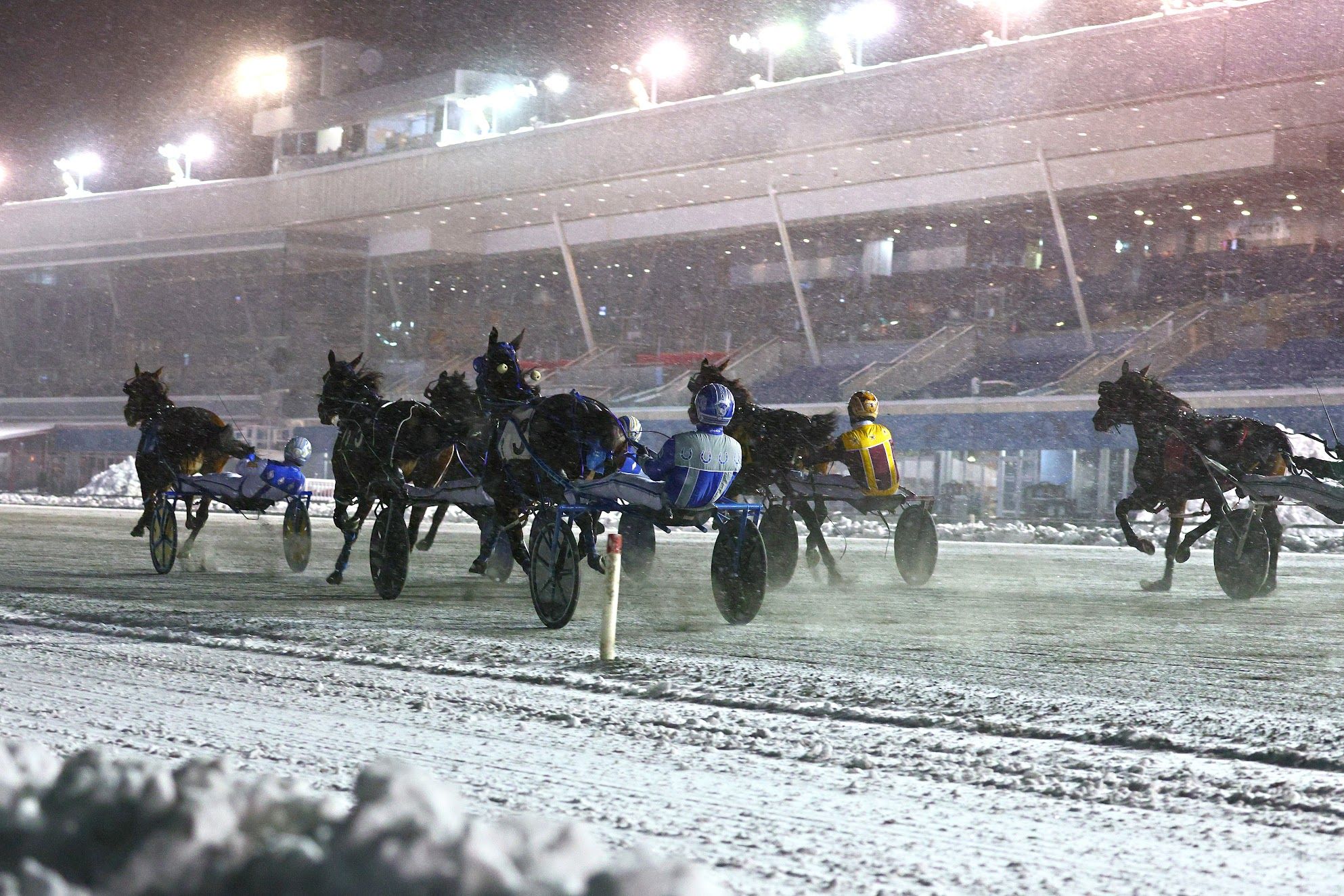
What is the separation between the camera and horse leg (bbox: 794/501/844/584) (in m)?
13.3

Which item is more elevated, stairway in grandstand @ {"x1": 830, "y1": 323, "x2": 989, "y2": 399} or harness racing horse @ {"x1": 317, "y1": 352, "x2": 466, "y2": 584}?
stairway in grandstand @ {"x1": 830, "y1": 323, "x2": 989, "y2": 399}

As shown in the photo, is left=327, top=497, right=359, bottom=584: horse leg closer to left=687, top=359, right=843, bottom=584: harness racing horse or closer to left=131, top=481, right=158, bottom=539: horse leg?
left=131, top=481, right=158, bottom=539: horse leg

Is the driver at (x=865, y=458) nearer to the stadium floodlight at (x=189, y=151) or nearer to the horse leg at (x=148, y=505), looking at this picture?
the horse leg at (x=148, y=505)

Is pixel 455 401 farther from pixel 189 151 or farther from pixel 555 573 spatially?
pixel 189 151

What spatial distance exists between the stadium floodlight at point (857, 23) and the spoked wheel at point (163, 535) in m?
24.9

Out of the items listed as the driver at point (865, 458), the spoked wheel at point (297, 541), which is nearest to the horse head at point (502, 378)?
the driver at point (865, 458)

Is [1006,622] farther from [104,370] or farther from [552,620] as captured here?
[104,370]

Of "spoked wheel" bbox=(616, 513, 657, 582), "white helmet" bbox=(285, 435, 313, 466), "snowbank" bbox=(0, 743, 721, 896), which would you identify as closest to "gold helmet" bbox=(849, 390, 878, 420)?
"spoked wheel" bbox=(616, 513, 657, 582)

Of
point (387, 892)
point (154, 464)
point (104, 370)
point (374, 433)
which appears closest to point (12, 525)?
point (154, 464)

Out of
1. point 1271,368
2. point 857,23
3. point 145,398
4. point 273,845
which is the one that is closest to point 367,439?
point 145,398

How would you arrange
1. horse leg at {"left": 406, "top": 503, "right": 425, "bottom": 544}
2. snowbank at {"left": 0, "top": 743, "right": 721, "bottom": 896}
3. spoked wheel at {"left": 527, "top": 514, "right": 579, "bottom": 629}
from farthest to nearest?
horse leg at {"left": 406, "top": 503, "right": 425, "bottom": 544} → spoked wheel at {"left": 527, "top": 514, "right": 579, "bottom": 629} → snowbank at {"left": 0, "top": 743, "right": 721, "bottom": 896}

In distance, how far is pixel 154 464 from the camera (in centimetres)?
1466

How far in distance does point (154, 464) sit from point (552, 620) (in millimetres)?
6523

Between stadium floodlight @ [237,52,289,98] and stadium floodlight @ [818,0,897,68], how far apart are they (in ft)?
86.9
